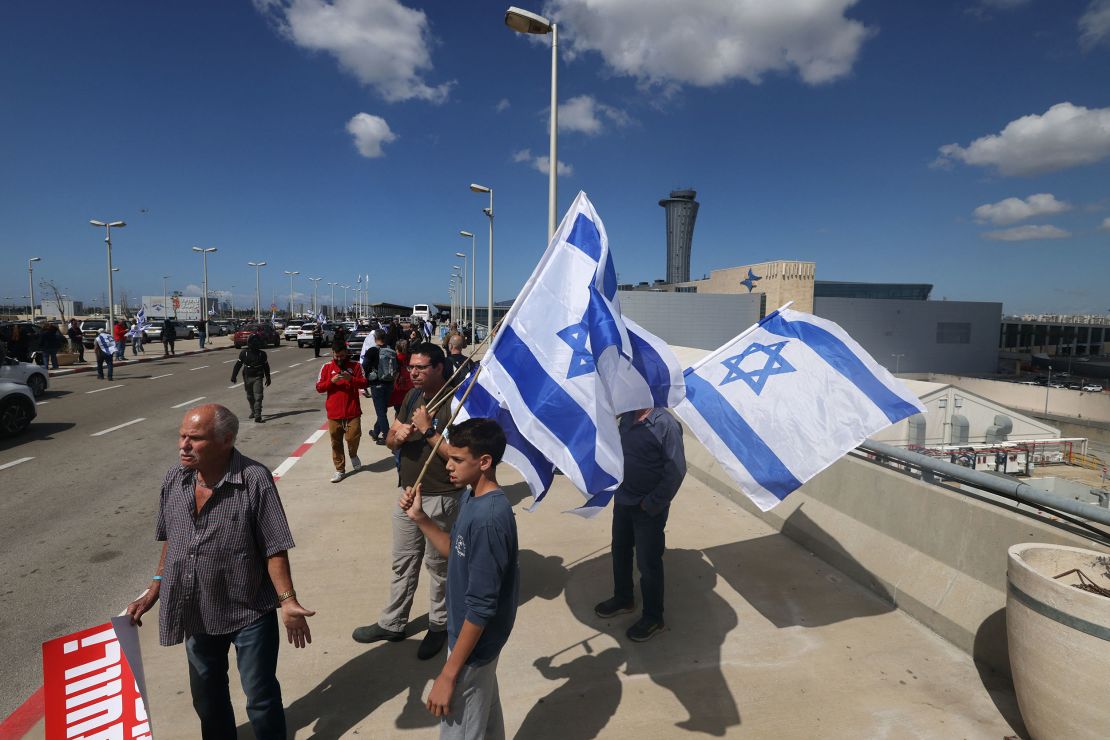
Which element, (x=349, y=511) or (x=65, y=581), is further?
(x=349, y=511)

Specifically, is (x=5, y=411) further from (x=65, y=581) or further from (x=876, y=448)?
(x=876, y=448)

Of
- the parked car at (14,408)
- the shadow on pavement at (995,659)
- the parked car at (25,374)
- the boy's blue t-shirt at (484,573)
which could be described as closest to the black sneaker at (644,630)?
the boy's blue t-shirt at (484,573)

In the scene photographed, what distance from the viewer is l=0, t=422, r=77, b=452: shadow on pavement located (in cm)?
1026

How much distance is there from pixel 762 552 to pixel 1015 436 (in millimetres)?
21924

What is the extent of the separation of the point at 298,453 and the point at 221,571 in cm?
719

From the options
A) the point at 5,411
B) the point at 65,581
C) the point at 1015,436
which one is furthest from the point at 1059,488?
the point at 1015,436

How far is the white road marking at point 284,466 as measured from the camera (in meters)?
8.04

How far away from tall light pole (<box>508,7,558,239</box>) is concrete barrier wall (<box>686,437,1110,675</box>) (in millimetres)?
8127

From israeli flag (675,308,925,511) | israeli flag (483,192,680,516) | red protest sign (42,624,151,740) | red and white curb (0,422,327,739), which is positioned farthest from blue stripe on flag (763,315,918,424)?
red and white curb (0,422,327,739)

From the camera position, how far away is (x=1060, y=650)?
109 inches

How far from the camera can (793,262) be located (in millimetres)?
54500

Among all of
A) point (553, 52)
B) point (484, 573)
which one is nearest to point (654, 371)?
point (484, 573)

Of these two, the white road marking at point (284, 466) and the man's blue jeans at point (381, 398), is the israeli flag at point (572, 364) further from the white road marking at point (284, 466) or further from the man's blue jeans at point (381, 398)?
the man's blue jeans at point (381, 398)

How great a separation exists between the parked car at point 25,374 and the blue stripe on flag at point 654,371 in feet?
44.0
